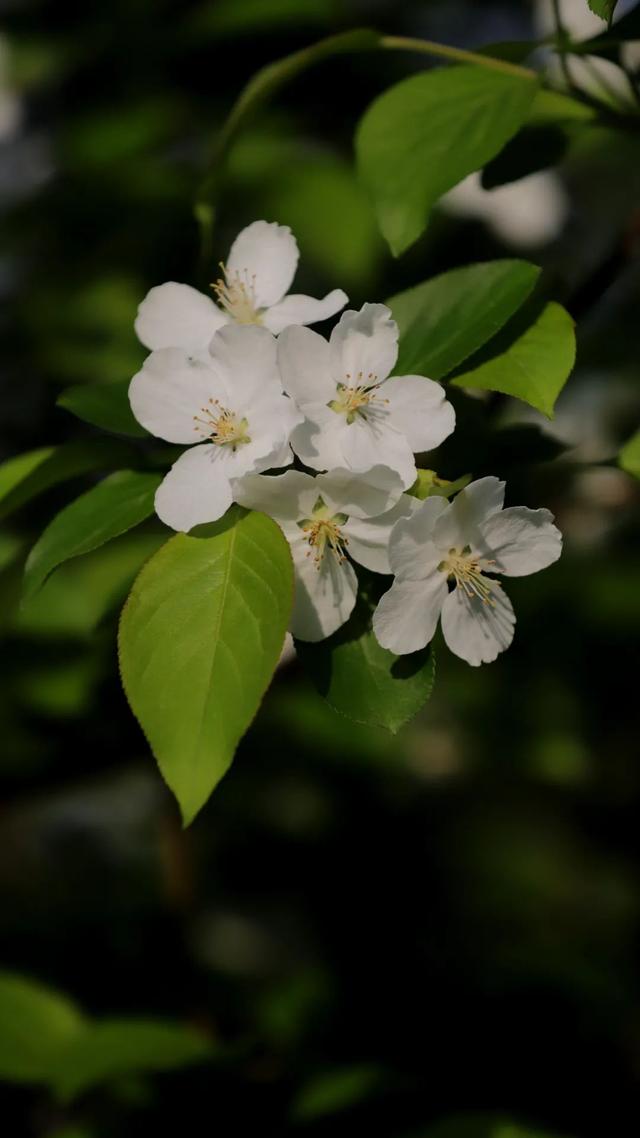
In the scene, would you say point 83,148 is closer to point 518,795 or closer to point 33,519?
point 33,519

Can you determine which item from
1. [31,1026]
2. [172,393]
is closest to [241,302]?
[172,393]

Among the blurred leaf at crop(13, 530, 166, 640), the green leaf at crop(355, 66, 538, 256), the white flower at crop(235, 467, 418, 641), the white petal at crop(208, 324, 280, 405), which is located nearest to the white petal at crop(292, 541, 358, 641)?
the white flower at crop(235, 467, 418, 641)

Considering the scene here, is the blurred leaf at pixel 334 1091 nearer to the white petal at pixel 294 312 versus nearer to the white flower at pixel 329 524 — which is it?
the white flower at pixel 329 524

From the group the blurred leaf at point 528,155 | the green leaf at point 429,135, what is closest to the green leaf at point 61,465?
the green leaf at point 429,135

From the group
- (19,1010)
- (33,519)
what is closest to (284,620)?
(19,1010)

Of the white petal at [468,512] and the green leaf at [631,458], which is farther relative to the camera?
the green leaf at [631,458]

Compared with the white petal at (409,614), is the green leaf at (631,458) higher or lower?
lower
